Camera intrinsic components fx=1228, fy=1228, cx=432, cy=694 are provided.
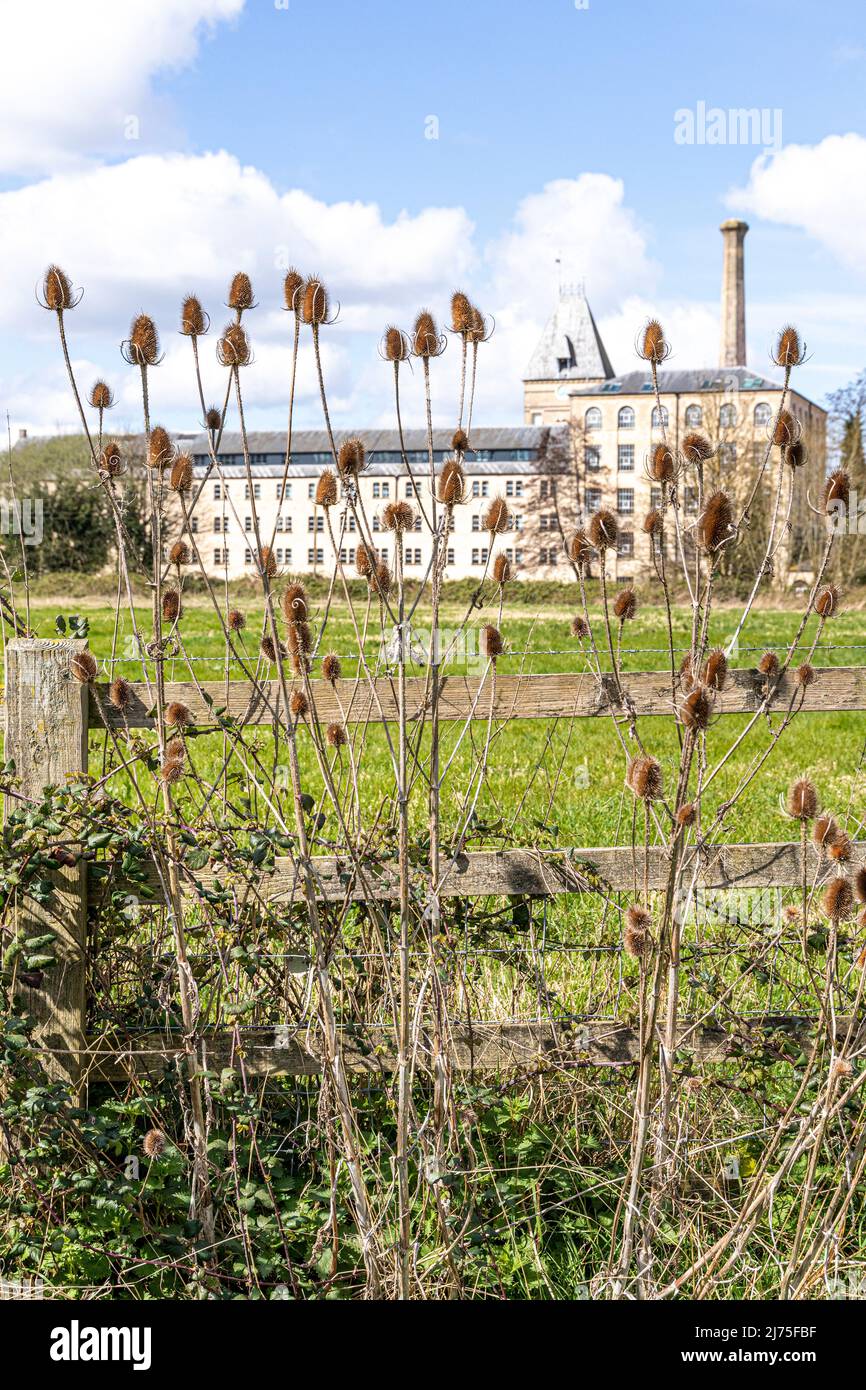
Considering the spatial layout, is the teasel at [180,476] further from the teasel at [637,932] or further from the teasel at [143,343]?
the teasel at [637,932]

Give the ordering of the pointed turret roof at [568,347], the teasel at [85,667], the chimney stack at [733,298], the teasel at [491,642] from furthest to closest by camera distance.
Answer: the pointed turret roof at [568,347], the chimney stack at [733,298], the teasel at [85,667], the teasel at [491,642]

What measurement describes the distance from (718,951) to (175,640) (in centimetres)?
164

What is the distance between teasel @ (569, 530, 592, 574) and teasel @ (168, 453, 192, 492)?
0.89m

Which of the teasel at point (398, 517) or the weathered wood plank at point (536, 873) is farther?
the weathered wood plank at point (536, 873)

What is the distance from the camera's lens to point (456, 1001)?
3.44 m

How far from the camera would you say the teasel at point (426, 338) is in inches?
100.0

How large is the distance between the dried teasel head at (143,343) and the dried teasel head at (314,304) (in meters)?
0.35

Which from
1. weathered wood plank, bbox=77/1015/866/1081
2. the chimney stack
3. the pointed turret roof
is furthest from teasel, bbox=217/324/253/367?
the pointed turret roof

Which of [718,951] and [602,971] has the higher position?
[718,951]

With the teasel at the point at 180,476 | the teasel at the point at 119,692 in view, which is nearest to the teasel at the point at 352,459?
the teasel at the point at 180,476

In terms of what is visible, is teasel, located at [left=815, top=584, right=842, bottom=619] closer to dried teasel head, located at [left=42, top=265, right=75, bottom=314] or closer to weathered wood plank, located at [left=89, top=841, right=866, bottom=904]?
weathered wood plank, located at [left=89, top=841, right=866, bottom=904]

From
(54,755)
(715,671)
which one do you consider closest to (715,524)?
(715,671)
